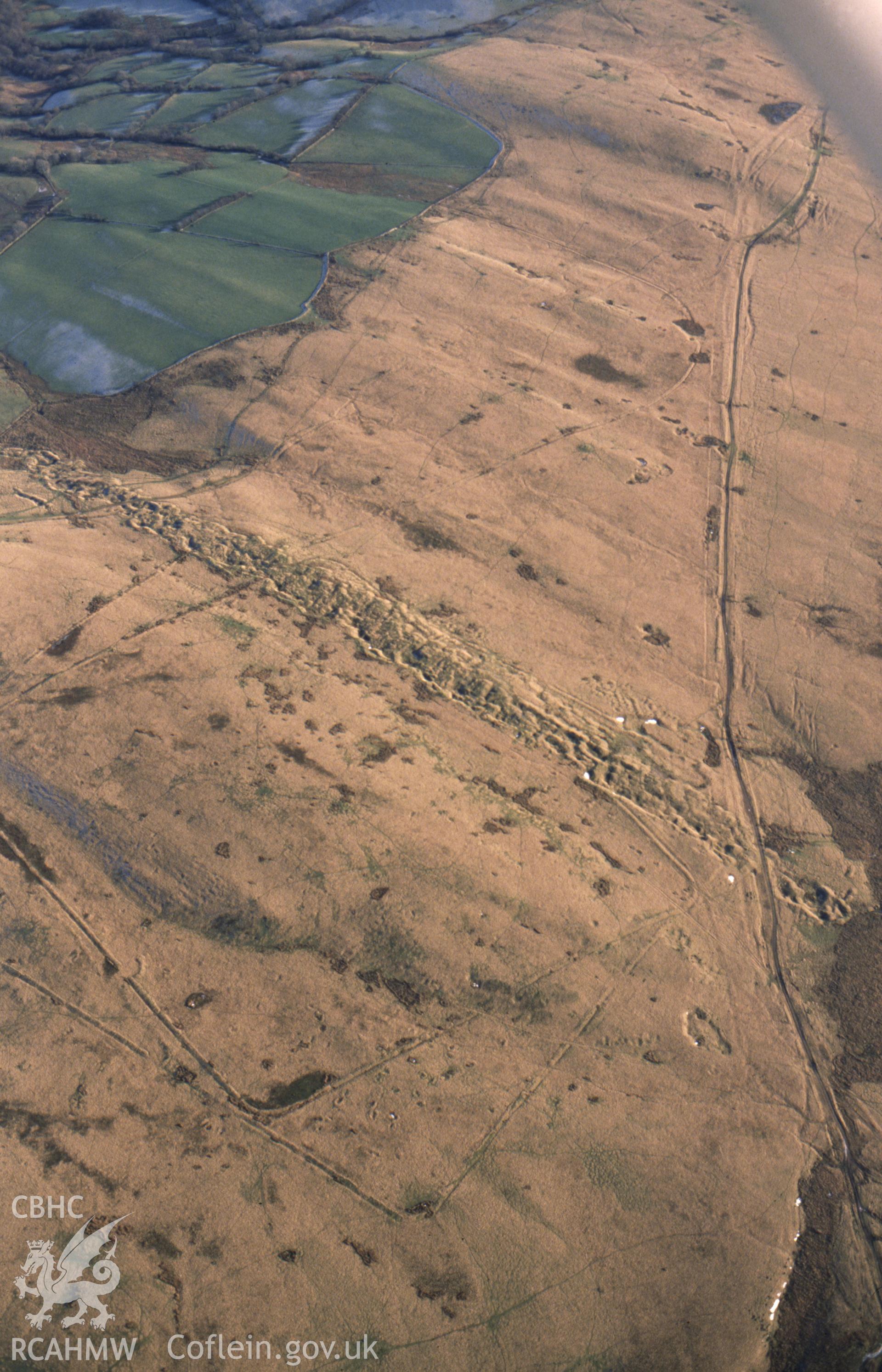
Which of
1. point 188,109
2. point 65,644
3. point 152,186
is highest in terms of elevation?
point 188,109

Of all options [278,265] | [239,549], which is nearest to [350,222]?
[278,265]

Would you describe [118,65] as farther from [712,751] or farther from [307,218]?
[712,751]

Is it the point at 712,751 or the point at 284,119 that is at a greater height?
the point at 284,119

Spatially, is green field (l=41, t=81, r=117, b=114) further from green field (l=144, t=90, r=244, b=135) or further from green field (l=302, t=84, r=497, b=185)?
green field (l=302, t=84, r=497, b=185)

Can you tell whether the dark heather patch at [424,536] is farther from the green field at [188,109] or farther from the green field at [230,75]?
the green field at [230,75]

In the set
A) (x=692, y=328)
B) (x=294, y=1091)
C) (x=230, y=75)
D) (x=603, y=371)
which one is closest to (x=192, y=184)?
(x=230, y=75)

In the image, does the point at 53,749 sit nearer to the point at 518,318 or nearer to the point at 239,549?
the point at 239,549

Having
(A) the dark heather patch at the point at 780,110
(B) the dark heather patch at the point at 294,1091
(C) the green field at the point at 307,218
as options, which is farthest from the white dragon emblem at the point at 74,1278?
(A) the dark heather patch at the point at 780,110
